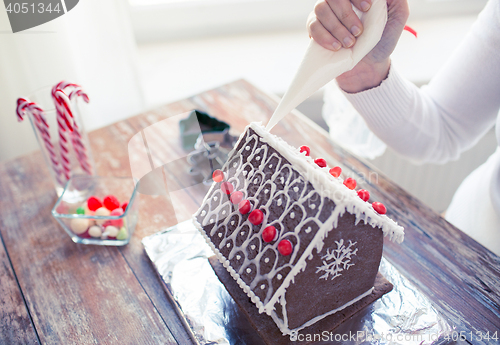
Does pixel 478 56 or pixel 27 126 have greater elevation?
pixel 478 56

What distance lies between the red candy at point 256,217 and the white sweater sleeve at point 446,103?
47 centimetres

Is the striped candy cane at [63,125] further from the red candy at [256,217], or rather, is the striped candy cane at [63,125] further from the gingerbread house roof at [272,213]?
the red candy at [256,217]

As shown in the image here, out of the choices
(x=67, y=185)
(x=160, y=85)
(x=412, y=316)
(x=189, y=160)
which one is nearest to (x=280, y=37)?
(x=160, y=85)

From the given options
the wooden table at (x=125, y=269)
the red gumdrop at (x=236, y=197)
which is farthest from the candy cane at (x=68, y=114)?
the red gumdrop at (x=236, y=197)

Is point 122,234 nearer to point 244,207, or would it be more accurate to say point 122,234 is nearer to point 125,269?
point 125,269

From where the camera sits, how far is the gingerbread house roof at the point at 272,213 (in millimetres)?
595

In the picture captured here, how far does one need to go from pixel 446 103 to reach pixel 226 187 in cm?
70

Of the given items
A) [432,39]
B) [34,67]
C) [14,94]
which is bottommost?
[14,94]

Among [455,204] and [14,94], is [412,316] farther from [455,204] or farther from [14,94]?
[14,94]

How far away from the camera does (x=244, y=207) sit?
66cm

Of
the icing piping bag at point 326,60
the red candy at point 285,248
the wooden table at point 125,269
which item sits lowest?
the wooden table at point 125,269

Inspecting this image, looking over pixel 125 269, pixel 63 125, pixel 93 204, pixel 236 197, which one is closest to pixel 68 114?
pixel 63 125

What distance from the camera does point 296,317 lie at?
0.66 meters

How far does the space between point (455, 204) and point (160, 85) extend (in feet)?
4.40
